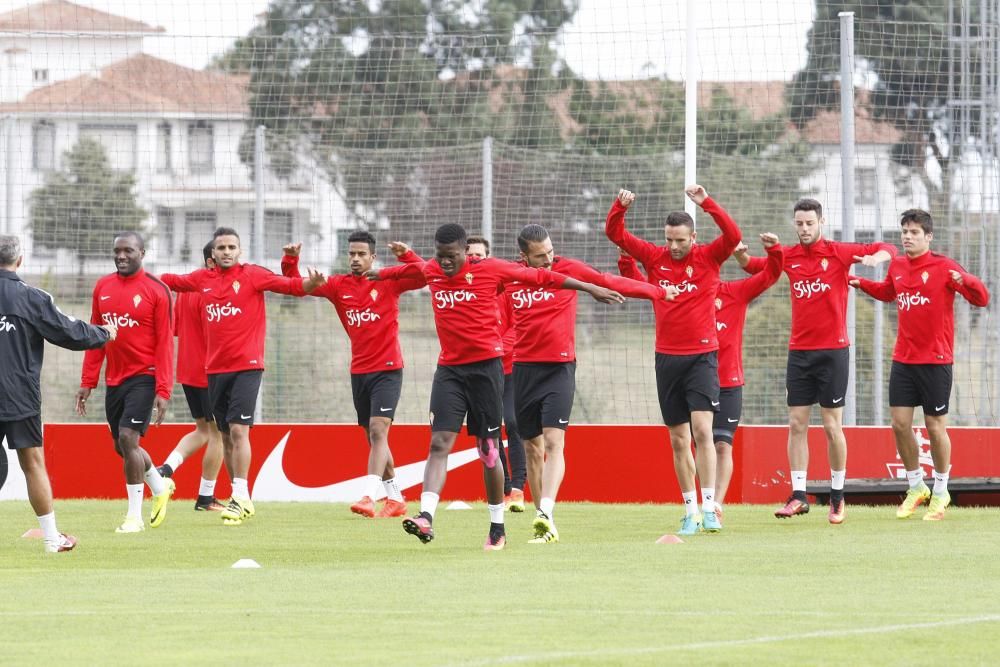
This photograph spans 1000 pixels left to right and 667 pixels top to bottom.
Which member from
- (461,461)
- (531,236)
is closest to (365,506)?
(461,461)

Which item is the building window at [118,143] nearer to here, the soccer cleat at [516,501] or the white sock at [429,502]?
the soccer cleat at [516,501]

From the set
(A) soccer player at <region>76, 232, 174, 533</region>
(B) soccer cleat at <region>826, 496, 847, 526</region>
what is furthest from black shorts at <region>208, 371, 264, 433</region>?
(B) soccer cleat at <region>826, 496, 847, 526</region>

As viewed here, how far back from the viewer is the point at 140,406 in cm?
1294

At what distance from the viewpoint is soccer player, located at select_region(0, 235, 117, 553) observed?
427 inches

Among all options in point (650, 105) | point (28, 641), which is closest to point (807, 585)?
point (28, 641)

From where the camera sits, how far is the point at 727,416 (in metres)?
13.8

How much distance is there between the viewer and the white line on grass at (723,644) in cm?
622

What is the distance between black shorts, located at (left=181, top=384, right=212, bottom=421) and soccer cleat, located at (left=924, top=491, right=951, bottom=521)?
A: 657cm

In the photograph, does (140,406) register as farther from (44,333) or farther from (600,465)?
(600,465)

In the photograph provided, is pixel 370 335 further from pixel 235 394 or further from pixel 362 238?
pixel 235 394

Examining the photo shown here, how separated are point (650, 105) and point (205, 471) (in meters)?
8.55

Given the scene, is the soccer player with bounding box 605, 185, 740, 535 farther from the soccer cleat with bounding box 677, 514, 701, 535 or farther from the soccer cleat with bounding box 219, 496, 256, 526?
the soccer cleat with bounding box 219, 496, 256, 526

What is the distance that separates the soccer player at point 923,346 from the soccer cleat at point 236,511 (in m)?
5.61

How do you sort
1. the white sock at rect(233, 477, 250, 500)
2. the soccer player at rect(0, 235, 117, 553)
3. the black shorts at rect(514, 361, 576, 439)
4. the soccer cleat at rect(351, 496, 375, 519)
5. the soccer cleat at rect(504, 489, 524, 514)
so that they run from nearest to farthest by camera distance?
the soccer player at rect(0, 235, 117, 553)
the black shorts at rect(514, 361, 576, 439)
the white sock at rect(233, 477, 250, 500)
the soccer cleat at rect(351, 496, 375, 519)
the soccer cleat at rect(504, 489, 524, 514)
